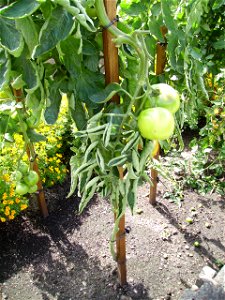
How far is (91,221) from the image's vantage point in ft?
6.61

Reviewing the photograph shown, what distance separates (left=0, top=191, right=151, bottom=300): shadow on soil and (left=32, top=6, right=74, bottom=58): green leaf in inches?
51.4

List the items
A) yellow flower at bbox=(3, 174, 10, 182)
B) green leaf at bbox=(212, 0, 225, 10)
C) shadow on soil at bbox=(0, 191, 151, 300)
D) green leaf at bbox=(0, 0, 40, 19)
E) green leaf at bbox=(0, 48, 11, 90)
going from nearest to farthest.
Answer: green leaf at bbox=(0, 0, 40, 19) < green leaf at bbox=(0, 48, 11, 90) < green leaf at bbox=(212, 0, 225, 10) < shadow on soil at bbox=(0, 191, 151, 300) < yellow flower at bbox=(3, 174, 10, 182)

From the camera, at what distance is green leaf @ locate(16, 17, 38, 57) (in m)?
0.68

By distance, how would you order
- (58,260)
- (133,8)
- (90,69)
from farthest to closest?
(58,260), (133,8), (90,69)

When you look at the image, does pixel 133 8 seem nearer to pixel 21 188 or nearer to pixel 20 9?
pixel 20 9

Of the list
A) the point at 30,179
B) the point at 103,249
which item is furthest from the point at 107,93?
the point at 103,249

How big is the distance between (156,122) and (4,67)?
37 cm

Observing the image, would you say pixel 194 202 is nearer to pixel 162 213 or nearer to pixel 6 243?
pixel 162 213

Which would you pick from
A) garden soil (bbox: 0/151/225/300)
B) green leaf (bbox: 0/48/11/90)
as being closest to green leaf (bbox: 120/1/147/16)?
green leaf (bbox: 0/48/11/90)

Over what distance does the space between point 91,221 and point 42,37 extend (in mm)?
1484

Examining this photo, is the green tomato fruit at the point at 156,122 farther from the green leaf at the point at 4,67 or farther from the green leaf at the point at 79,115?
the green leaf at the point at 4,67

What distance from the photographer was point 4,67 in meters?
0.77

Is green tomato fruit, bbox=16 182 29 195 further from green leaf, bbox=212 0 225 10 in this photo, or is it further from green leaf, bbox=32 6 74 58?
green leaf, bbox=212 0 225 10

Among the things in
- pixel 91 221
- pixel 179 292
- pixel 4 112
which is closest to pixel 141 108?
pixel 4 112
